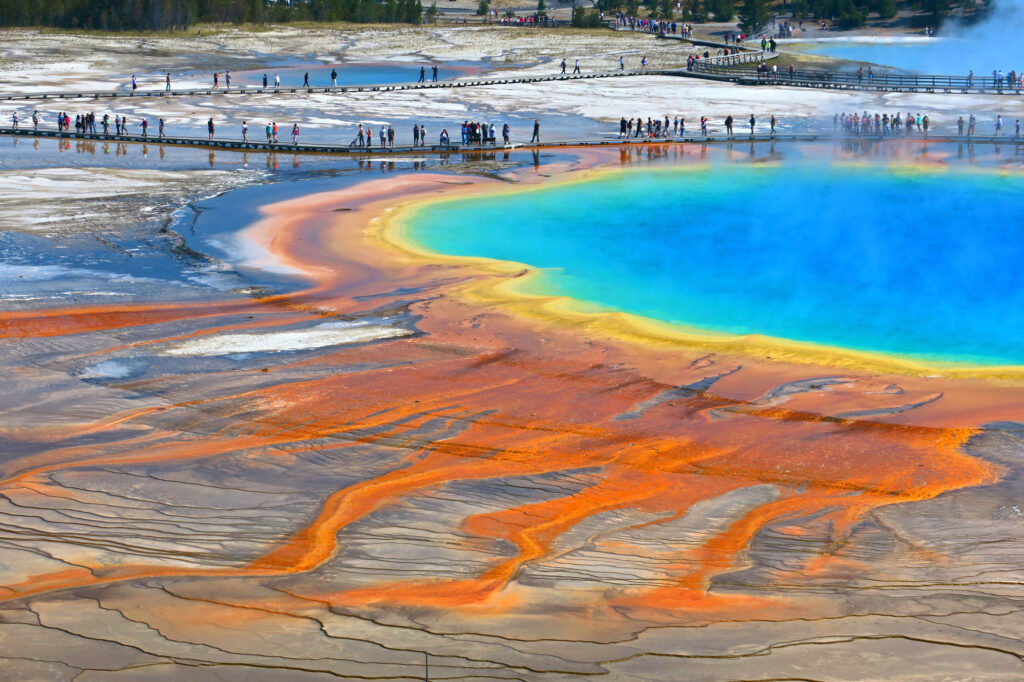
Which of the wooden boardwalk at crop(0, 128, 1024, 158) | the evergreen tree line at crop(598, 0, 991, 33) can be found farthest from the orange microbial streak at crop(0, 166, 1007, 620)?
the evergreen tree line at crop(598, 0, 991, 33)

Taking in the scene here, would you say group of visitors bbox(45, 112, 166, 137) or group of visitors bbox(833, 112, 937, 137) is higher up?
group of visitors bbox(833, 112, 937, 137)

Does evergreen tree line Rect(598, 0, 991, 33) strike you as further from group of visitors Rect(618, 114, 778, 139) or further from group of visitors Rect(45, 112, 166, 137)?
group of visitors Rect(45, 112, 166, 137)

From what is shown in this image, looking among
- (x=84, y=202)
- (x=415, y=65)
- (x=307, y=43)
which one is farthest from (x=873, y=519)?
(x=307, y=43)

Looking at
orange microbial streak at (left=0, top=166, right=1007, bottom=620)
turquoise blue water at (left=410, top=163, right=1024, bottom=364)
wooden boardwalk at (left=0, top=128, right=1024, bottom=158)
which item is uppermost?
wooden boardwalk at (left=0, top=128, right=1024, bottom=158)

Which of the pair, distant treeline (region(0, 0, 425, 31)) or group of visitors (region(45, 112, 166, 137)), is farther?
distant treeline (region(0, 0, 425, 31))

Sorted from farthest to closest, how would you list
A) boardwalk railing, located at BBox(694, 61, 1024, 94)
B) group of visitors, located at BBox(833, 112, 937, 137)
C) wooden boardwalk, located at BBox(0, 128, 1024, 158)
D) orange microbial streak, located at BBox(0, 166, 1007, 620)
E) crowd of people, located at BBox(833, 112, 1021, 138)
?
boardwalk railing, located at BBox(694, 61, 1024, 94) < group of visitors, located at BBox(833, 112, 937, 137) < crowd of people, located at BBox(833, 112, 1021, 138) < wooden boardwalk, located at BBox(0, 128, 1024, 158) < orange microbial streak, located at BBox(0, 166, 1007, 620)

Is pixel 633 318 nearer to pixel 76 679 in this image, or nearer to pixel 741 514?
pixel 741 514
